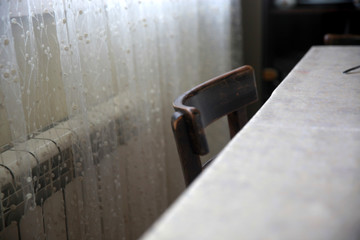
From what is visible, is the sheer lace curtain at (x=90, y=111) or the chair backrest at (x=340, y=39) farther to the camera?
the chair backrest at (x=340, y=39)

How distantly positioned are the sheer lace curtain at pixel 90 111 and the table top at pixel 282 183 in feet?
2.01

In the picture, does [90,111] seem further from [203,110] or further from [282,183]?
[282,183]

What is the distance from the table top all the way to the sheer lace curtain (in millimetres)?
613

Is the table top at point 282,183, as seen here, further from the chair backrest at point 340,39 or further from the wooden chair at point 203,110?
the chair backrest at point 340,39

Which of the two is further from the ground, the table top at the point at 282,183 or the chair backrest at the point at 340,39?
the table top at the point at 282,183

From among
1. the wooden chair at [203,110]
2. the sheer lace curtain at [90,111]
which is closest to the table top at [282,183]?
the wooden chair at [203,110]

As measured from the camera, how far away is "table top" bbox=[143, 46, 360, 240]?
19.5 inches

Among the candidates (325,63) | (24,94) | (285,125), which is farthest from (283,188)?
(325,63)

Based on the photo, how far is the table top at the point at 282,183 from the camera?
19.5 inches

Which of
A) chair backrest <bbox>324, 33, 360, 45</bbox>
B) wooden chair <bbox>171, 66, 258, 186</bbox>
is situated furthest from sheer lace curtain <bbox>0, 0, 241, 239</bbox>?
chair backrest <bbox>324, 33, 360, 45</bbox>

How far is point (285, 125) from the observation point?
826 mm

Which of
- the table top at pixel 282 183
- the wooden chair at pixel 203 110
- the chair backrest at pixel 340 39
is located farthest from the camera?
the chair backrest at pixel 340 39

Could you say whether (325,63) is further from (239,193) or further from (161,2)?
(239,193)

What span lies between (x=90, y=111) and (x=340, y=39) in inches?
43.7
